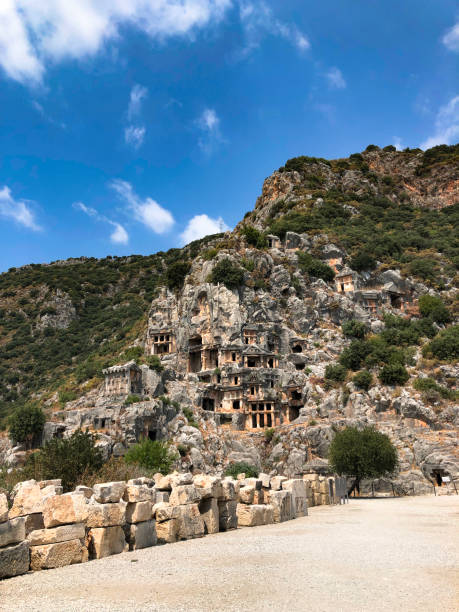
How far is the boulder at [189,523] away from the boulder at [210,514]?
2.44 feet

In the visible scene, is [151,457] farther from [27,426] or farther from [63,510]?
[63,510]

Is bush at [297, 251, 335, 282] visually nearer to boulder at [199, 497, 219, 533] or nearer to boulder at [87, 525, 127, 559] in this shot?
boulder at [199, 497, 219, 533]

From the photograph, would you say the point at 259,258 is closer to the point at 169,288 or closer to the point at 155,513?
the point at 169,288

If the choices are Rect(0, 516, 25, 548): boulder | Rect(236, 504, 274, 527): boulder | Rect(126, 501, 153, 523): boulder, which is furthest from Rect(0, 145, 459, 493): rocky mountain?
Rect(0, 516, 25, 548): boulder

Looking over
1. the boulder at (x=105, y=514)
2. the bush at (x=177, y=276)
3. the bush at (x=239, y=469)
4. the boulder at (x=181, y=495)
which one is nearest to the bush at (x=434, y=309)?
the bush at (x=239, y=469)

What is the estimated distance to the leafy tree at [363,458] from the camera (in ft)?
121

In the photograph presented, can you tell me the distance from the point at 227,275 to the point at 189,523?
182ft

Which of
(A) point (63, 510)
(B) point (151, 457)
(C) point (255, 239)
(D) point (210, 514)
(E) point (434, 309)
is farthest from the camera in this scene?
(C) point (255, 239)

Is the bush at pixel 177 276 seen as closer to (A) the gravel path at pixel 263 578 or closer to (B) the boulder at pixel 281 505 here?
(B) the boulder at pixel 281 505

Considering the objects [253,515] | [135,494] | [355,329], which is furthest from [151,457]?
[355,329]

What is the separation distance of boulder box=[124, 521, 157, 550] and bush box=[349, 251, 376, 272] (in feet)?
227

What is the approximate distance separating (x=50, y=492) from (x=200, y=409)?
4678cm

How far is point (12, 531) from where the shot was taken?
931 cm

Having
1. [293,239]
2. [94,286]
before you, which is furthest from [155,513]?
[94,286]
